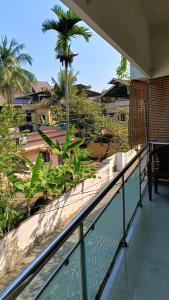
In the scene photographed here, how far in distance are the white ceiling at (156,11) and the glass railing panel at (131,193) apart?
78.6 inches

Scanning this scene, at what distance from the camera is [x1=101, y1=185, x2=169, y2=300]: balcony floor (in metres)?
1.85

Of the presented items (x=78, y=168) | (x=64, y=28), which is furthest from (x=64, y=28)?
(x=78, y=168)

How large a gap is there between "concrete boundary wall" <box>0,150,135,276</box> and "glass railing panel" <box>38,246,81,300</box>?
7.78 ft

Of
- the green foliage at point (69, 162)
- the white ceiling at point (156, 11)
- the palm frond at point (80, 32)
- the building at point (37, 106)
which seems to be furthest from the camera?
the building at point (37, 106)

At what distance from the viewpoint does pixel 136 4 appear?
2986mm

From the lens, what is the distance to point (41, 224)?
6289 millimetres

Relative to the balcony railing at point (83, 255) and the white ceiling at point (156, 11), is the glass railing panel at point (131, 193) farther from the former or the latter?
the white ceiling at point (156, 11)

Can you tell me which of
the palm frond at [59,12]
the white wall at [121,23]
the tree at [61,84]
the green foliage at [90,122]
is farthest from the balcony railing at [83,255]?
the tree at [61,84]

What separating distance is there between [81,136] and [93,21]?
514 inches

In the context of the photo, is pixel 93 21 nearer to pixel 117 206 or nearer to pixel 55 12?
pixel 117 206

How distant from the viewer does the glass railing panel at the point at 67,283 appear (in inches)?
42.1

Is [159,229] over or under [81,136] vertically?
under

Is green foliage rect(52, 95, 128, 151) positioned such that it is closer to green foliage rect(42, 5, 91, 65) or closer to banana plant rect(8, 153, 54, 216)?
green foliage rect(42, 5, 91, 65)

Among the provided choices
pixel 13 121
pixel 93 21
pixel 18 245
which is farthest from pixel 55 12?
pixel 93 21
